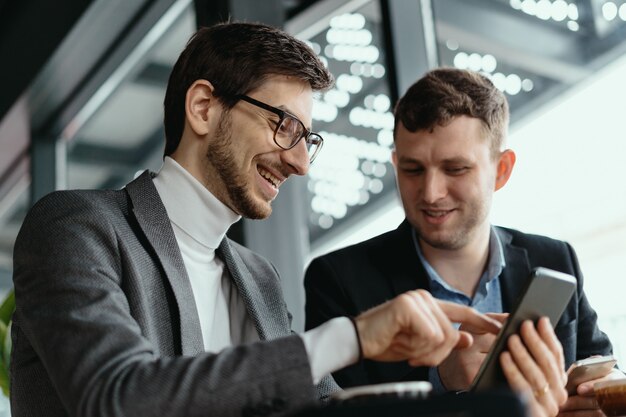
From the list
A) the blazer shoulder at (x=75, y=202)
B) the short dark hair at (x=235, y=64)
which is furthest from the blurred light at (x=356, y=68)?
the blazer shoulder at (x=75, y=202)

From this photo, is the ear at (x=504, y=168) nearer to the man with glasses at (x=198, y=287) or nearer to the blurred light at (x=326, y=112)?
the man with glasses at (x=198, y=287)

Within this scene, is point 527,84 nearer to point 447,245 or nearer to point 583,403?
point 447,245

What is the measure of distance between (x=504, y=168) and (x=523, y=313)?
41.1 inches

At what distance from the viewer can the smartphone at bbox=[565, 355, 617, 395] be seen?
1552 millimetres

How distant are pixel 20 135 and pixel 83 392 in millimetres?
4750

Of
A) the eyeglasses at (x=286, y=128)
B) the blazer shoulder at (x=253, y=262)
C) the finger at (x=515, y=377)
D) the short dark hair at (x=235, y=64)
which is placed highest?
the short dark hair at (x=235, y=64)

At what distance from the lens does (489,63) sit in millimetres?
2889

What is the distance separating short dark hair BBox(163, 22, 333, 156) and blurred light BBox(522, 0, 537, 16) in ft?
3.95

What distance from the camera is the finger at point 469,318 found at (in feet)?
4.17

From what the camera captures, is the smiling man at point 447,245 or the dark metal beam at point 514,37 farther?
the dark metal beam at point 514,37

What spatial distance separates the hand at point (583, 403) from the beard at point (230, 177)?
73cm

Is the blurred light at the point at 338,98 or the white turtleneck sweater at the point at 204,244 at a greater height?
the blurred light at the point at 338,98

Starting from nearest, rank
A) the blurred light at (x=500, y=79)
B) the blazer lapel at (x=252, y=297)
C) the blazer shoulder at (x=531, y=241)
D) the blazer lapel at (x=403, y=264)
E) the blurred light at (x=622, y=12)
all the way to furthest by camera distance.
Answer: the blazer lapel at (x=252, y=297) < the blazer lapel at (x=403, y=264) < the blazer shoulder at (x=531, y=241) < the blurred light at (x=622, y=12) < the blurred light at (x=500, y=79)

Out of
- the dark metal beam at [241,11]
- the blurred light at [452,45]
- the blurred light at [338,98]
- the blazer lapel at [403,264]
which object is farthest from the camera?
the blurred light at [338,98]
